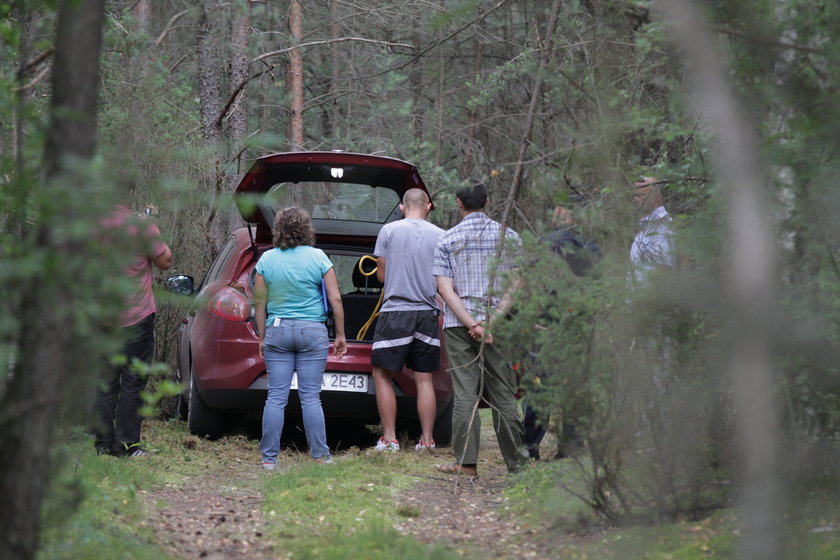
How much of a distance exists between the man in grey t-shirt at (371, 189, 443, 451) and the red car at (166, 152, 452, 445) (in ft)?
0.51

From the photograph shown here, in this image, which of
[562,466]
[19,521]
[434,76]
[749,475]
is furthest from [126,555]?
[434,76]

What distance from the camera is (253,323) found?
811cm

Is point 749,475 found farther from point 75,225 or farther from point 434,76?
point 434,76

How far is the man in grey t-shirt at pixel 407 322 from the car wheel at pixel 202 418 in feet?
4.40

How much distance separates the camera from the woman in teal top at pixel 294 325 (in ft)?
24.6

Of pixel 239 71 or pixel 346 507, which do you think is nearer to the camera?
pixel 346 507

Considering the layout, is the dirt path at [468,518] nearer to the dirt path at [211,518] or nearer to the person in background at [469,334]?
the person in background at [469,334]

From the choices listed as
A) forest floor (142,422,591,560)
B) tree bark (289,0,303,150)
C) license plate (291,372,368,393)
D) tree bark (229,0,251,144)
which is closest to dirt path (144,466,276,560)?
forest floor (142,422,591,560)

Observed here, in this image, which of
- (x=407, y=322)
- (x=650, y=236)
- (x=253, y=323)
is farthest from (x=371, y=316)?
(x=650, y=236)

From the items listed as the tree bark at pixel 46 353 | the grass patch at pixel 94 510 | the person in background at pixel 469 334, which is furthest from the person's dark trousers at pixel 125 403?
the tree bark at pixel 46 353

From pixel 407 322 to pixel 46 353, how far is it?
4964mm

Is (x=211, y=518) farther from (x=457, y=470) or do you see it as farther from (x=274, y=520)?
(x=457, y=470)

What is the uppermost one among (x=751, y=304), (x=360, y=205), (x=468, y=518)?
→ (x=360, y=205)

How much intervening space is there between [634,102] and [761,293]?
8.74 feet
